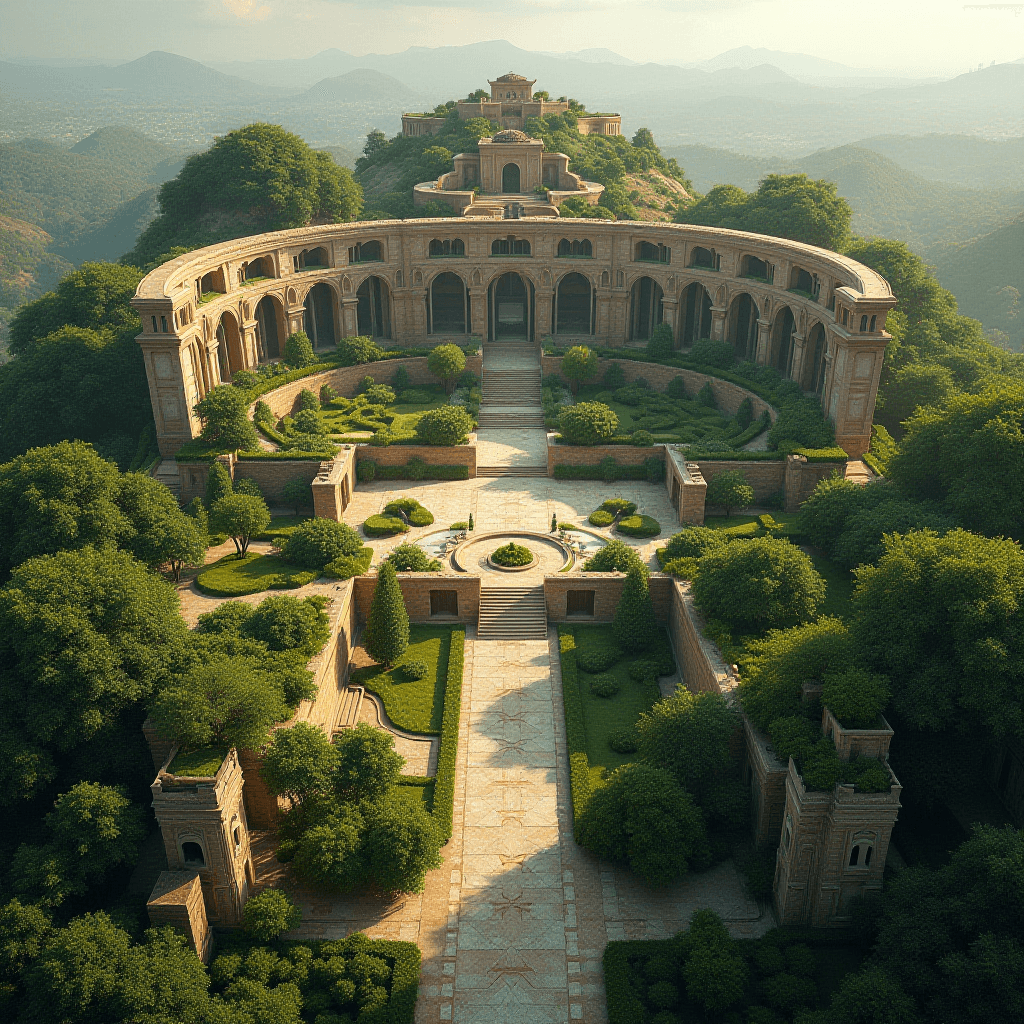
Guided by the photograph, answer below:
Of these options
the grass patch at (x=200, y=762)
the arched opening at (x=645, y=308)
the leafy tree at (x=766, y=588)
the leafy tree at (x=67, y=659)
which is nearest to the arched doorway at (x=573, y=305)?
the arched opening at (x=645, y=308)

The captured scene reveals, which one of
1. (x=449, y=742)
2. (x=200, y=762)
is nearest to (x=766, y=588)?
(x=449, y=742)

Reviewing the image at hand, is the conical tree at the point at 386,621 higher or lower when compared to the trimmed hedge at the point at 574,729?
higher

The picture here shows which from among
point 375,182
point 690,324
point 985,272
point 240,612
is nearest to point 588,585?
point 240,612

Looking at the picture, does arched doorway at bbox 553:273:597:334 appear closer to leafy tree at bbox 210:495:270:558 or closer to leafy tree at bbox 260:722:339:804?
leafy tree at bbox 210:495:270:558

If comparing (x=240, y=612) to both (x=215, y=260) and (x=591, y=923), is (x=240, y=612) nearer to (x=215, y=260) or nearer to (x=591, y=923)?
(x=591, y=923)

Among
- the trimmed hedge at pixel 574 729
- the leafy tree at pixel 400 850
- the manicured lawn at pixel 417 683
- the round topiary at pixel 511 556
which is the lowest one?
the manicured lawn at pixel 417 683

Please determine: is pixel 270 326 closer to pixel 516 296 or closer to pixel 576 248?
pixel 516 296

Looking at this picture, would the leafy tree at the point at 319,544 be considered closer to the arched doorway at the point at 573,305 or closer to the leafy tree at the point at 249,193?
the arched doorway at the point at 573,305
